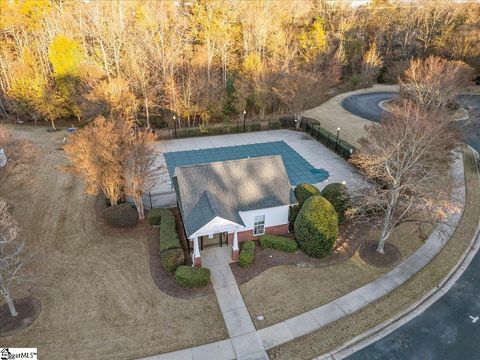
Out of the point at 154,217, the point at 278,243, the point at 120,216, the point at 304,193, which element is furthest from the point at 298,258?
the point at 120,216

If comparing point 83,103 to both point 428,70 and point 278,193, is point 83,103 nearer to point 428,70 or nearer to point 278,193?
point 278,193

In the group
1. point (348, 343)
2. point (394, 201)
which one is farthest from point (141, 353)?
point (394, 201)

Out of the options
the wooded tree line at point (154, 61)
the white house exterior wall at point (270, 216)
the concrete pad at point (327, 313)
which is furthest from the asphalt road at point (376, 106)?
the concrete pad at point (327, 313)

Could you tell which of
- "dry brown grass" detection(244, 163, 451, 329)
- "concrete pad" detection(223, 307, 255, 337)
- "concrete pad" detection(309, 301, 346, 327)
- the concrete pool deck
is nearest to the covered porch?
"dry brown grass" detection(244, 163, 451, 329)

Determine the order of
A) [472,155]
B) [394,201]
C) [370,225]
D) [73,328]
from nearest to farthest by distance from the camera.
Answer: [73,328]
[394,201]
[370,225]
[472,155]

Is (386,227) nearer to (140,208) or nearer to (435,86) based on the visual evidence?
(140,208)

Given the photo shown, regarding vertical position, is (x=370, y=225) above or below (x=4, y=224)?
below
